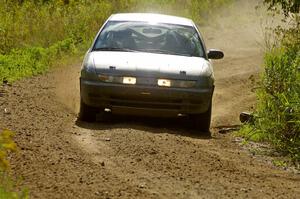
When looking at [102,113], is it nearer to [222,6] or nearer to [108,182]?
[108,182]

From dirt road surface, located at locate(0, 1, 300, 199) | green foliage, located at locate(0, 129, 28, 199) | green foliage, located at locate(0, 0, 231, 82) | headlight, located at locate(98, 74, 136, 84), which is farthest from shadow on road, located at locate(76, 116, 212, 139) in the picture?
green foliage, located at locate(0, 0, 231, 82)

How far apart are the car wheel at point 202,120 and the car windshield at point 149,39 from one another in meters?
1.04

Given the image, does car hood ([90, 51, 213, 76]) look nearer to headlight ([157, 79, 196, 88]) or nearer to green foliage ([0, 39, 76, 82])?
headlight ([157, 79, 196, 88])

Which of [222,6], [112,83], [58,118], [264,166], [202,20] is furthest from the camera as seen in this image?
[222,6]

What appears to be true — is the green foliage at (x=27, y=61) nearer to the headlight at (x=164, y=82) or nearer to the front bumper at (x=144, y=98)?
the front bumper at (x=144, y=98)

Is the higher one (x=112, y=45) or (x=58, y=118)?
(x=112, y=45)

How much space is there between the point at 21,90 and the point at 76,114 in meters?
2.20

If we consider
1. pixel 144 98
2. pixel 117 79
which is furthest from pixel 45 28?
pixel 144 98

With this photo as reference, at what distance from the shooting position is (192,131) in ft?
30.6

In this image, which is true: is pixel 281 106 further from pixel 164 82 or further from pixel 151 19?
pixel 151 19

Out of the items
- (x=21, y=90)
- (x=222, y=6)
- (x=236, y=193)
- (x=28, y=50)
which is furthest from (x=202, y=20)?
(x=236, y=193)

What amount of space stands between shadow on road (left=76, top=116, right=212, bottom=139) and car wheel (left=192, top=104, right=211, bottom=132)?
72mm

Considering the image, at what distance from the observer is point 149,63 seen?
8961mm

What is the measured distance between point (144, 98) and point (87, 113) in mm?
916
